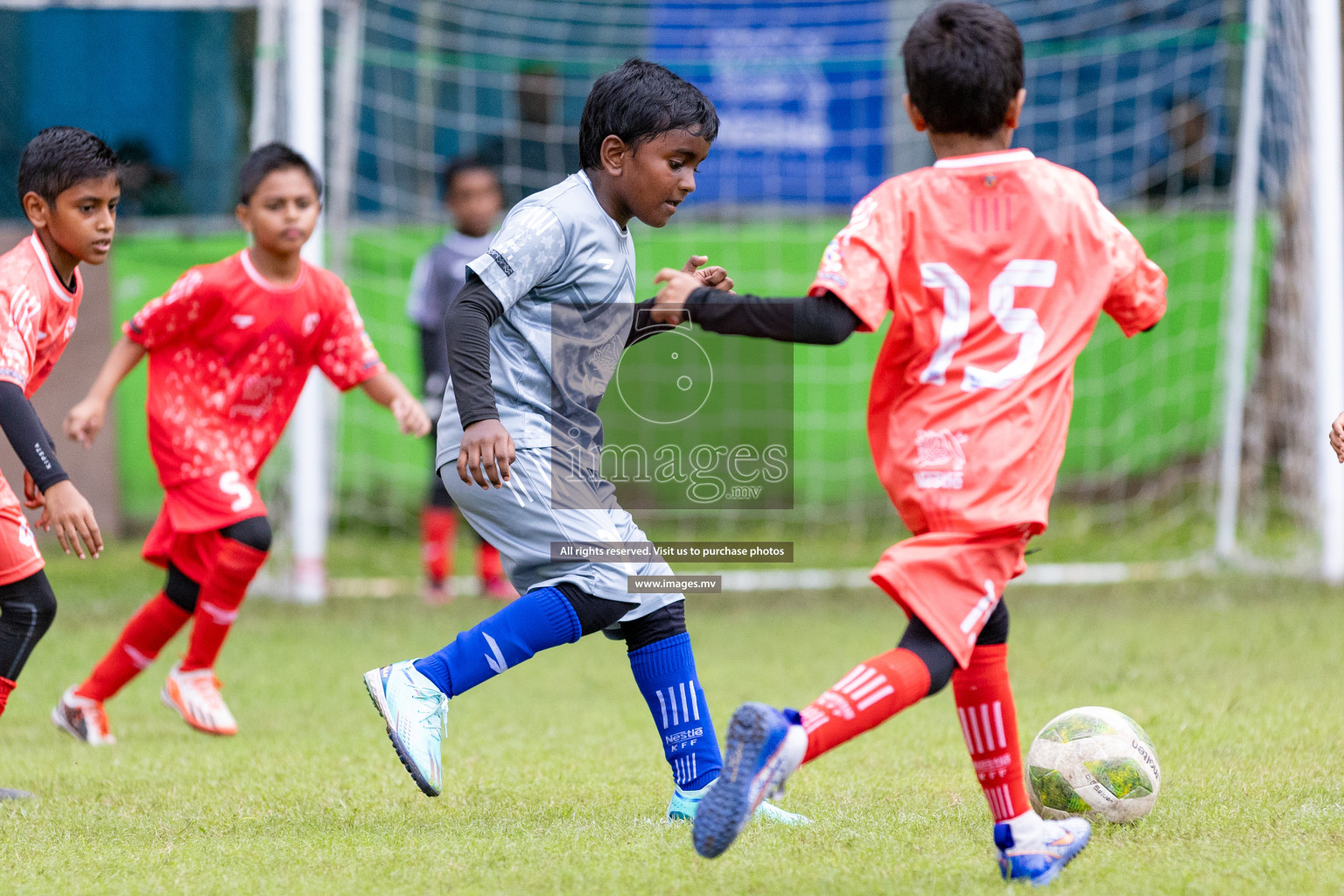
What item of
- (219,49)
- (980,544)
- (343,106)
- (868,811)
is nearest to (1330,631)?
(868,811)

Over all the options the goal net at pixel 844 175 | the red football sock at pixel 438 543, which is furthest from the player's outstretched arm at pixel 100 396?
the goal net at pixel 844 175

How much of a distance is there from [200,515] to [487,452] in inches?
74.8

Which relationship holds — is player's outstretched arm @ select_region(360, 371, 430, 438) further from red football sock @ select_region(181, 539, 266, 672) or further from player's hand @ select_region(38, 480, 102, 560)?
player's hand @ select_region(38, 480, 102, 560)

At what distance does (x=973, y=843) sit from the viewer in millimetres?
2844

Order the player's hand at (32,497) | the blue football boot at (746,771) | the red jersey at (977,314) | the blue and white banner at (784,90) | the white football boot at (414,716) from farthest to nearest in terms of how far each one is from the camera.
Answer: the blue and white banner at (784,90), the player's hand at (32,497), the white football boot at (414,716), the red jersey at (977,314), the blue football boot at (746,771)

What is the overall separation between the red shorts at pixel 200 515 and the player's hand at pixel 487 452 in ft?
5.83

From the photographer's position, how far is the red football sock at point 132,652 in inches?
173

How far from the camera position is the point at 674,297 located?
2.53 m

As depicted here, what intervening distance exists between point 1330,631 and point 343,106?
5.46m

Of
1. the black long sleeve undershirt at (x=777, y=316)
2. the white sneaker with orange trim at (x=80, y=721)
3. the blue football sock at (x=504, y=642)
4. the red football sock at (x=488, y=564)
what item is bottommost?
the red football sock at (x=488, y=564)

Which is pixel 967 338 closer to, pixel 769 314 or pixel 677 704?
pixel 769 314

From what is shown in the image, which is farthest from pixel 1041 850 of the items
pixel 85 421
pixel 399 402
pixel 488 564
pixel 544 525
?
pixel 488 564

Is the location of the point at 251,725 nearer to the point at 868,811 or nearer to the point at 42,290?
the point at 42,290

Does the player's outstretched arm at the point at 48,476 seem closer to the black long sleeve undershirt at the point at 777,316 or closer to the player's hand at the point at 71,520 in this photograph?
the player's hand at the point at 71,520
